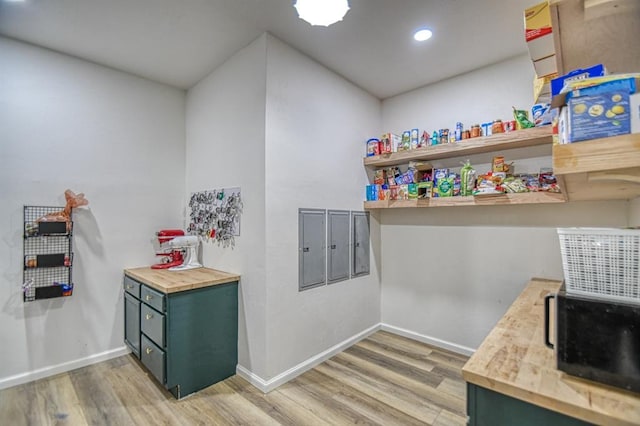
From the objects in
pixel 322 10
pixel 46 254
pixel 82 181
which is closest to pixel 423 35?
pixel 322 10

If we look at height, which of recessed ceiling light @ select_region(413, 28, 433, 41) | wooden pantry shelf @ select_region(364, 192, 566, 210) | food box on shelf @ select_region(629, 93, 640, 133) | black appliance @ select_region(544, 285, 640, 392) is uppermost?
recessed ceiling light @ select_region(413, 28, 433, 41)

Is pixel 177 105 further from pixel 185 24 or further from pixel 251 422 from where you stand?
pixel 251 422

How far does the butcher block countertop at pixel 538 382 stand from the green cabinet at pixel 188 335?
6.45 feet

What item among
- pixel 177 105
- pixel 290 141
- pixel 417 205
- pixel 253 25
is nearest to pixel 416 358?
pixel 417 205

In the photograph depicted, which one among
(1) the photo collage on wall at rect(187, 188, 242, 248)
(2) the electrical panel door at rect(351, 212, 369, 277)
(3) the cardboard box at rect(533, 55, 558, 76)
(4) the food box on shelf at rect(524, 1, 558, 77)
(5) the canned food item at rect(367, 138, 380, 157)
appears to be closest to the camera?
(4) the food box on shelf at rect(524, 1, 558, 77)

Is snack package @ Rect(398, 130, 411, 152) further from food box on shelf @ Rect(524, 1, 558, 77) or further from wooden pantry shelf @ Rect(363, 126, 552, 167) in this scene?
food box on shelf @ Rect(524, 1, 558, 77)

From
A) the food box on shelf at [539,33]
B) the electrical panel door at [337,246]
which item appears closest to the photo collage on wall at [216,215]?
the electrical panel door at [337,246]

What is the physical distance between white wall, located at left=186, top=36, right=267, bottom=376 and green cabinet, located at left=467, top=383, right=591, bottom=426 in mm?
1642

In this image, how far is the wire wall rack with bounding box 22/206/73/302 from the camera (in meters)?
2.41

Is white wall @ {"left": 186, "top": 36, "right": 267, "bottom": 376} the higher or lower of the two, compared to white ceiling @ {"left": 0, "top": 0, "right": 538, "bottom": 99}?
lower

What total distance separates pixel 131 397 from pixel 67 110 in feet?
8.15

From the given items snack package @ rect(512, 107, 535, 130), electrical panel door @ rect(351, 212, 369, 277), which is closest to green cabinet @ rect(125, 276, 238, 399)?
electrical panel door @ rect(351, 212, 369, 277)

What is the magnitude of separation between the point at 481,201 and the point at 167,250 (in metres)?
3.15

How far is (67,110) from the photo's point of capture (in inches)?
104
